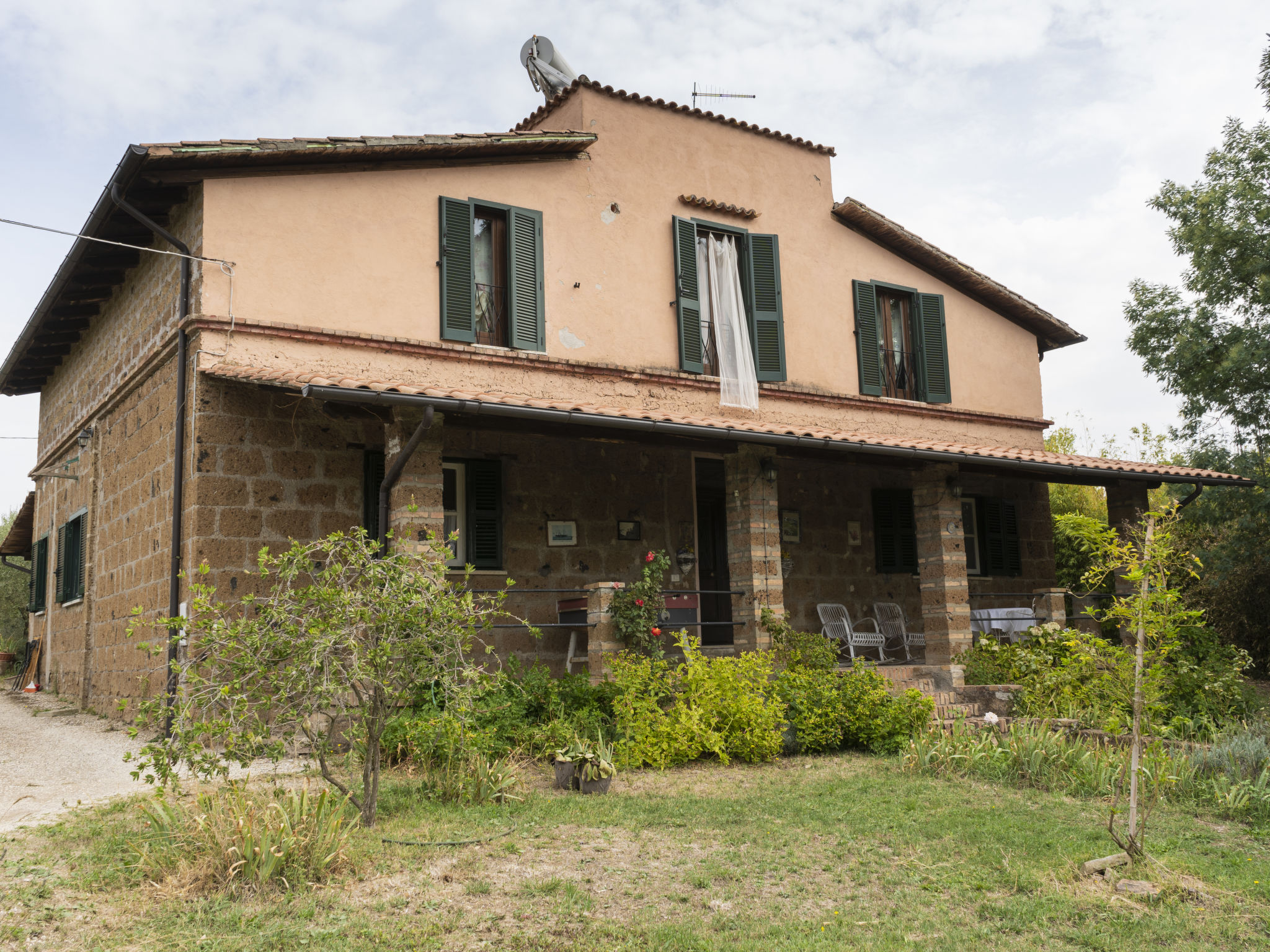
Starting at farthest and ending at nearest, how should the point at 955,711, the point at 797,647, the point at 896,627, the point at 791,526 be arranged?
1. the point at 896,627
2. the point at 791,526
3. the point at 797,647
4. the point at 955,711

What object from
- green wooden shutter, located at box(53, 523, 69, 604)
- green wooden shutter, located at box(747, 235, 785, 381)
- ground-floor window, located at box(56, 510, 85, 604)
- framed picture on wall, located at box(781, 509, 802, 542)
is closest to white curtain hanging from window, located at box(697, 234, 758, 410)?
green wooden shutter, located at box(747, 235, 785, 381)

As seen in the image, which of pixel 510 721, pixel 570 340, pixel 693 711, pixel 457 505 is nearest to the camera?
pixel 510 721

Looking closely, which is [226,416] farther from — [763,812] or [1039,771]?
[1039,771]

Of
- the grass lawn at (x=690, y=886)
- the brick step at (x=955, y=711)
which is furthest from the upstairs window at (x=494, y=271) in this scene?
the brick step at (x=955, y=711)


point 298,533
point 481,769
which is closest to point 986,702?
point 481,769

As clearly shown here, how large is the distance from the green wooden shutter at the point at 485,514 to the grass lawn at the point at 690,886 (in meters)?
3.32

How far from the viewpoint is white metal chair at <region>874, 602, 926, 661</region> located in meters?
11.9

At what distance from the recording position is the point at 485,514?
9586mm

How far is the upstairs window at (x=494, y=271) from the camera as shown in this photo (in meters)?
9.67

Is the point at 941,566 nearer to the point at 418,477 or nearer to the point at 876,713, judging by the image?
the point at 876,713

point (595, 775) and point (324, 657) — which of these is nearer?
point (324, 657)

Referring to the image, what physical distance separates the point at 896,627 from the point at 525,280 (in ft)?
19.7

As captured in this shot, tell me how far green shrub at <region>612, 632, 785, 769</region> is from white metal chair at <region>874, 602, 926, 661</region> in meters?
4.06

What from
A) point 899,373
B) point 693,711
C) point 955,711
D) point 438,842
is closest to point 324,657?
point 438,842
